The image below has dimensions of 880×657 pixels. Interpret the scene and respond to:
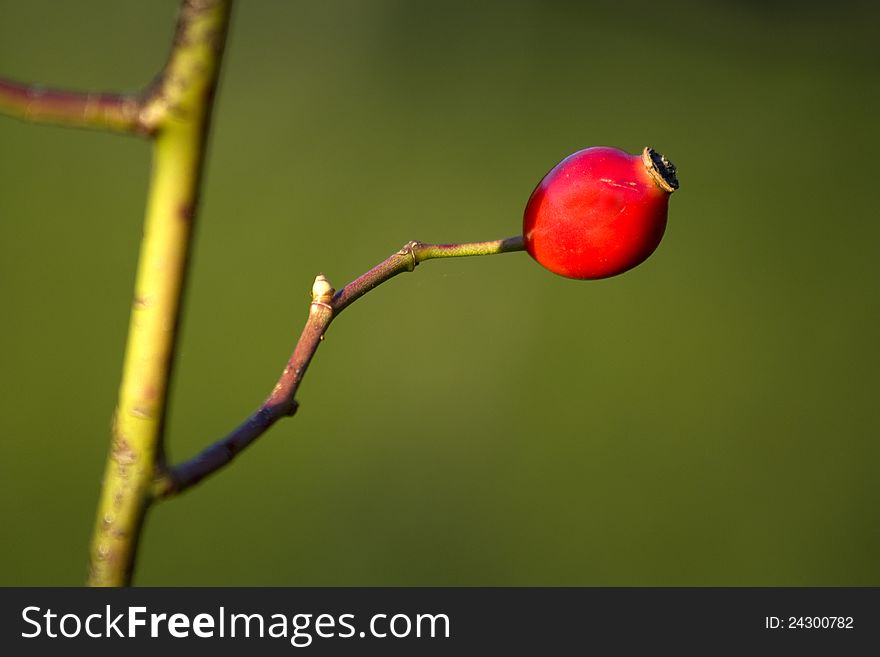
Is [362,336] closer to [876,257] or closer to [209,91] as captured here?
[876,257]

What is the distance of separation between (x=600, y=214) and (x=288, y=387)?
287 mm

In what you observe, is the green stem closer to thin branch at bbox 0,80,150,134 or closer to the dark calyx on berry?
thin branch at bbox 0,80,150,134

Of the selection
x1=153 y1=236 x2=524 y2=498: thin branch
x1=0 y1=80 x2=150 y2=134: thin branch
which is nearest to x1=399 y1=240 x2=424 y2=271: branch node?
x1=153 y1=236 x2=524 y2=498: thin branch

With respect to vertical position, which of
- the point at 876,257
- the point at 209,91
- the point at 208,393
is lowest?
the point at 209,91

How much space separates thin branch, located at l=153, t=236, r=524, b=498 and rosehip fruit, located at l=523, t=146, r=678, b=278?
0.11m

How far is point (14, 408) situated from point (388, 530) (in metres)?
1.05

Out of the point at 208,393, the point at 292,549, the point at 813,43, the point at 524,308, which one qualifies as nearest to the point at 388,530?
the point at 292,549

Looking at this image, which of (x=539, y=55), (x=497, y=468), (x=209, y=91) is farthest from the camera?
(x=539, y=55)

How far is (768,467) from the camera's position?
2.62 m

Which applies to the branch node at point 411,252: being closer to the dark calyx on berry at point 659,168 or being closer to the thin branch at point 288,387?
the thin branch at point 288,387

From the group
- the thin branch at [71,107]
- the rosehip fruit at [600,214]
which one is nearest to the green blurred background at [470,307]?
the rosehip fruit at [600,214]

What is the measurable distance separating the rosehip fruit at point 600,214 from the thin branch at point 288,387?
0.36ft

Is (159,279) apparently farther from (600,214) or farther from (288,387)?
(600,214)

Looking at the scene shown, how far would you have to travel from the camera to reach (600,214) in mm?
675
